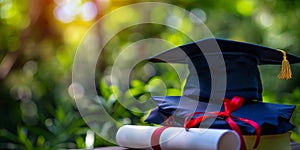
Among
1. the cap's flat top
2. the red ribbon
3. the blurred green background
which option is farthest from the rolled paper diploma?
the blurred green background

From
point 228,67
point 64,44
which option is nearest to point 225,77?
point 228,67

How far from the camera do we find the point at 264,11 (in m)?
2.76

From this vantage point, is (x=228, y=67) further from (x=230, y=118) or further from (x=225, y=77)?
(x=230, y=118)

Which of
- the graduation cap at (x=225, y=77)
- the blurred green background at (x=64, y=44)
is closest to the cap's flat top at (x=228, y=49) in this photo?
the graduation cap at (x=225, y=77)

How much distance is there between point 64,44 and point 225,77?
7.21ft

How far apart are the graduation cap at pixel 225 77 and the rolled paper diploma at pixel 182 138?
5 cm

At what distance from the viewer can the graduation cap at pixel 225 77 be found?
0.88 metres

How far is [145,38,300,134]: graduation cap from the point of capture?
0.88 metres

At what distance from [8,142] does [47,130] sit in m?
Answer: 0.26

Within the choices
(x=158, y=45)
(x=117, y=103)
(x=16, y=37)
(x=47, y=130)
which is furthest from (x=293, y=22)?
(x=16, y=37)

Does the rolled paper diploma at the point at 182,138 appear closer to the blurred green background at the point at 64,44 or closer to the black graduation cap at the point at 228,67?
the black graduation cap at the point at 228,67

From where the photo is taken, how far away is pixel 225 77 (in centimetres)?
90

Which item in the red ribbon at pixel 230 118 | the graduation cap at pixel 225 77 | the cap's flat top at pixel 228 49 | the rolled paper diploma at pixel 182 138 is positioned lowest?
the rolled paper diploma at pixel 182 138

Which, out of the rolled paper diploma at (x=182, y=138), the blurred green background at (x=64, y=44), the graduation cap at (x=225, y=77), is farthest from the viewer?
the blurred green background at (x=64, y=44)
